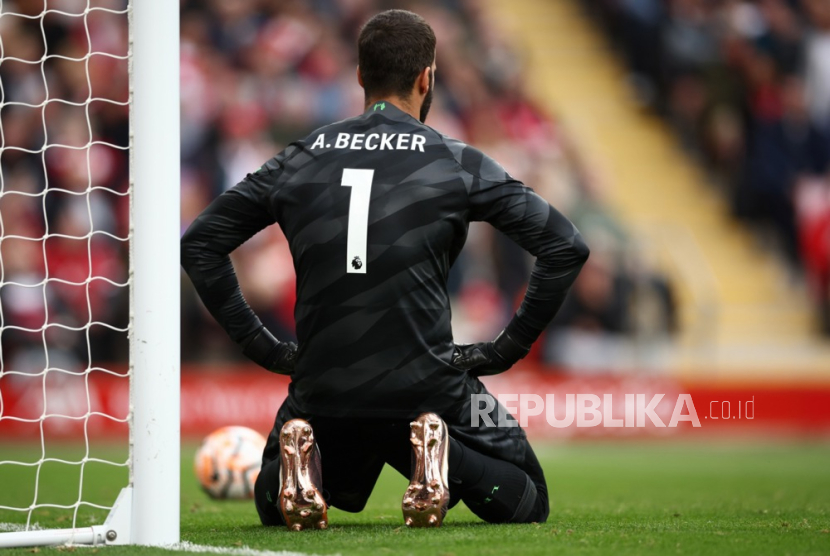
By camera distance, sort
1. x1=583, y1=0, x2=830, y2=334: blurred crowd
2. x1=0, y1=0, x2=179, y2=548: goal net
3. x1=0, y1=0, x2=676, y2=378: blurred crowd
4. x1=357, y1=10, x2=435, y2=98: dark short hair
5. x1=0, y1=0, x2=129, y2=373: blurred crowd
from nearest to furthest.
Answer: x1=357, y1=10, x2=435, y2=98: dark short hair < x1=0, y1=0, x2=179, y2=548: goal net < x1=0, y1=0, x2=129, y2=373: blurred crowd < x1=0, y1=0, x2=676, y2=378: blurred crowd < x1=583, y1=0, x2=830, y2=334: blurred crowd

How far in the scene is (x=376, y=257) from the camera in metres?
3.61

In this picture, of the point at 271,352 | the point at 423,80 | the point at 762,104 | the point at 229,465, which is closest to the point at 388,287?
the point at 271,352

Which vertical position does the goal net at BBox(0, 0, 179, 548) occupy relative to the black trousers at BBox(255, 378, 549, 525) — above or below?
above

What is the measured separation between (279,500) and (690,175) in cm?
1242

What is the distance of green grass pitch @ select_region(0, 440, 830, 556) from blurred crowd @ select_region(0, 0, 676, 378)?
1.79 meters

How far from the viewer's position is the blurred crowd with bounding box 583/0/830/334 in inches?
508

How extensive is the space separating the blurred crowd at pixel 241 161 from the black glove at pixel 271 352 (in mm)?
5469

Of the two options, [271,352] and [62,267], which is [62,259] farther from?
[271,352]

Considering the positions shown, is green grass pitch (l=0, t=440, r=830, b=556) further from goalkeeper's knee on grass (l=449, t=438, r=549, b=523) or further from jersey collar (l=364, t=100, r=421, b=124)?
jersey collar (l=364, t=100, r=421, b=124)

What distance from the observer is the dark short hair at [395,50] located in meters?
3.73

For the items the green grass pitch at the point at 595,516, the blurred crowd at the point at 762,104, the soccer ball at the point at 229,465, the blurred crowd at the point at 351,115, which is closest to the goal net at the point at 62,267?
the green grass pitch at the point at 595,516

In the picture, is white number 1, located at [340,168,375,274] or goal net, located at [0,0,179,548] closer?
white number 1, located at [340,168,375,274]

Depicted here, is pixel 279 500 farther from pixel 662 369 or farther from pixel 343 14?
pixel 343 14

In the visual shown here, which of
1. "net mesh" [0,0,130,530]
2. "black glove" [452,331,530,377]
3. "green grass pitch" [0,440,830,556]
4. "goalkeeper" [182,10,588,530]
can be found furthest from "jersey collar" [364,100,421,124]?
"net mesh" [0,0,130,530]
